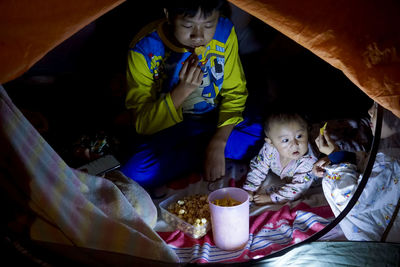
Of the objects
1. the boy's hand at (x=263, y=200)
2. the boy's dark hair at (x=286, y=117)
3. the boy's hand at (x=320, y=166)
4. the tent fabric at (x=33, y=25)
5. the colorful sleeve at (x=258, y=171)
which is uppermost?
the tent fabric at (x=33, y=25)

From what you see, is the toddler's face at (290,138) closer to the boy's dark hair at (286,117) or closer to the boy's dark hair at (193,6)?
the boy's dark hair at (286,117)

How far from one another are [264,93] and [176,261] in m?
1.00

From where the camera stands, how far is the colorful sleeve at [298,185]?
1.28 m

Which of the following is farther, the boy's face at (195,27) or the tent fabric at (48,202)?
the boy's face at (195,27)

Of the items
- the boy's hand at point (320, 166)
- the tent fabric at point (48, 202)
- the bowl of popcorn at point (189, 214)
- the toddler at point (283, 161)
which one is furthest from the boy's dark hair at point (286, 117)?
the tent fabric at point (48, 202)

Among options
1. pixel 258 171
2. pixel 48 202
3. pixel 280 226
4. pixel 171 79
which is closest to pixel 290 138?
pixel 258 171

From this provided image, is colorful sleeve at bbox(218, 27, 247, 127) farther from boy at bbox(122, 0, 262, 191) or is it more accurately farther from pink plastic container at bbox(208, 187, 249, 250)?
pink plastic container at bbox(208, 187, 249, 250)

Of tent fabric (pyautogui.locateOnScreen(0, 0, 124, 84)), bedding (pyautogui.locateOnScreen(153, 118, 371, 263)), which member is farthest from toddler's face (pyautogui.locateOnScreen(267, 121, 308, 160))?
tent fabric (pyautogui.locateOnScreen(0, 0, 124, 84))

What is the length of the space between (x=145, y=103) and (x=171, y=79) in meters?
0.15

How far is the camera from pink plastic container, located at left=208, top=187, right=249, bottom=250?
101 centimetres

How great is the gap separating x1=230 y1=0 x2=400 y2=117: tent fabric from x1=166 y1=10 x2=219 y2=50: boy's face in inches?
14.3

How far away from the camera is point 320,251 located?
38.6 inches

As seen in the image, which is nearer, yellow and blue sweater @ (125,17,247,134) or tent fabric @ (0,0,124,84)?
tent fabric @ (0,0,124,84)

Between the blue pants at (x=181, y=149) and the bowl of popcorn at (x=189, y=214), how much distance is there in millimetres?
126
